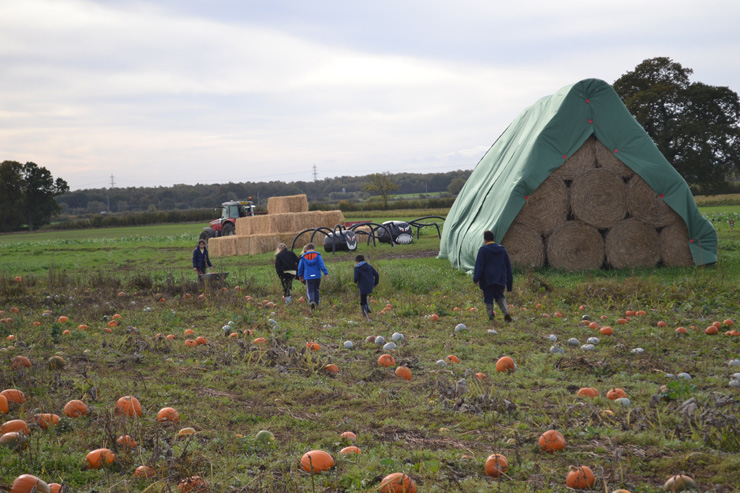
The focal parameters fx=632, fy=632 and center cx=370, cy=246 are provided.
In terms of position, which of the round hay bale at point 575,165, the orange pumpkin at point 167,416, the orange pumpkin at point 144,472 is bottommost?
the orange pumpkin at point 167,416

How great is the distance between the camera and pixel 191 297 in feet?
42.8

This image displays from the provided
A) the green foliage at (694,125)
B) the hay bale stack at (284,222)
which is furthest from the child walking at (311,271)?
the green foliage at (694,125)

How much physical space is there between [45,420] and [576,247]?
1350 cm

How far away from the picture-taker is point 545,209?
1599 centimetres

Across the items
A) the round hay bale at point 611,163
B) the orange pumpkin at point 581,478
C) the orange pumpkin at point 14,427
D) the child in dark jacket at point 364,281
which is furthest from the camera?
the round hay bale at point 611,163

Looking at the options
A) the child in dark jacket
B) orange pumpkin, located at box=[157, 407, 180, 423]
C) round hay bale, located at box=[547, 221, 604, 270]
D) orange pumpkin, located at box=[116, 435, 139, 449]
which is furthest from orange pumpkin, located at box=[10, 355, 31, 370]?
round hay bale, located at box=[547, 221, 604, 270]

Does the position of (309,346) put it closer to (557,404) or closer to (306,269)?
(557,404)

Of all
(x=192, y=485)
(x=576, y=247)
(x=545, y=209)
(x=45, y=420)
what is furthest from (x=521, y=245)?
(x=192, y=485)

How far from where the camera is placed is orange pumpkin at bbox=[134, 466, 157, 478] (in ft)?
13.1

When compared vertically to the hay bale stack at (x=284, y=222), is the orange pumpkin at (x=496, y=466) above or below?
below

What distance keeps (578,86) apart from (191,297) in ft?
36.3

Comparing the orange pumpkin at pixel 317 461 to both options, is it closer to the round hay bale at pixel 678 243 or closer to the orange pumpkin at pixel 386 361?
the orange pumpkin at pixel 386 361

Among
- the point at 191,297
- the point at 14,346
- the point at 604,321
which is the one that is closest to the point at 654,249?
the point at 604,321

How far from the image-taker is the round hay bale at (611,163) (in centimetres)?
1617
